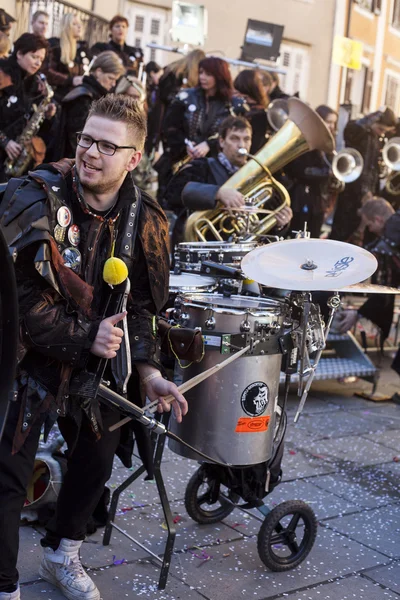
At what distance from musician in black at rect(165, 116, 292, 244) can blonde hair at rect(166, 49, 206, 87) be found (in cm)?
266

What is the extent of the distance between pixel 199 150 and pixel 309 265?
13.1 ft

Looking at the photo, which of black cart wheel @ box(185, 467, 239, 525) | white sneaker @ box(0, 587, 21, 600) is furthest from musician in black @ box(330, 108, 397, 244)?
white sneaker @ box(0, 587, 21, 600)

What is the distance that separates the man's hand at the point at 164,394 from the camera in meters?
2.93

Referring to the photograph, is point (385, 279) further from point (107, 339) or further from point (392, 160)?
point (107, 339)

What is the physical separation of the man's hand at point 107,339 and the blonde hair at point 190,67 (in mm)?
6346

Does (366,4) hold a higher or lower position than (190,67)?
higher

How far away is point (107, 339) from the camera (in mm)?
2658

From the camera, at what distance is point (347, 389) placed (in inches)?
272

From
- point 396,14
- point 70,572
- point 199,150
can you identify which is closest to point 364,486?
point 70,572

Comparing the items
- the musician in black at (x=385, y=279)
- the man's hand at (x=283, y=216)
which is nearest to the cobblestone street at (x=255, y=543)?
the man's hand at (x=283, y=216)

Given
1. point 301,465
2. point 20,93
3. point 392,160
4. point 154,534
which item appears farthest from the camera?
point 392,160

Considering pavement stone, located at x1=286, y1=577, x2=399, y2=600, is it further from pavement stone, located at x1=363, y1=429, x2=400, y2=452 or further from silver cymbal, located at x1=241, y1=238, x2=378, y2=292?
pavement stone, located at x1=363, y1=429, x2=400, y2=452

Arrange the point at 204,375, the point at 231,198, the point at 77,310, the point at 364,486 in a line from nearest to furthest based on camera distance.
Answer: the point at 77,310 → the point at 204,375 → the point at 364,486 → the point at 231,198

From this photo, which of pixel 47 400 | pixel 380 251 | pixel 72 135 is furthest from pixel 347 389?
pixel 47 400
